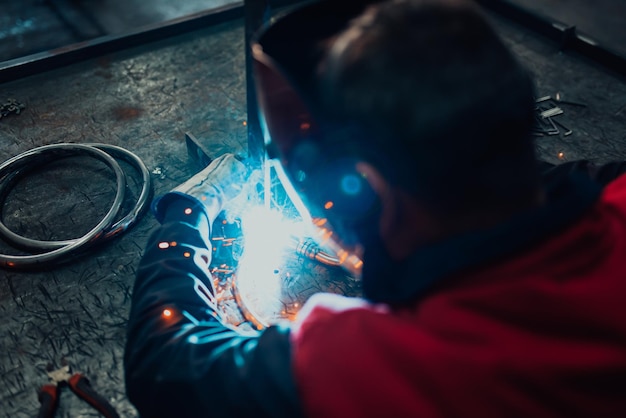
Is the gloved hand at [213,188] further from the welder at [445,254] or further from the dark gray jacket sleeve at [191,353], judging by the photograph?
the welder at [445,254]

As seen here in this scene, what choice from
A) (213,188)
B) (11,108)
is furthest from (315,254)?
(11,108)

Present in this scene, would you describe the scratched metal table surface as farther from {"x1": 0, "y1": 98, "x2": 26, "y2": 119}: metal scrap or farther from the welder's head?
the welder's head

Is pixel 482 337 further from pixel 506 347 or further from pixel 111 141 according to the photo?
pixel 111 141

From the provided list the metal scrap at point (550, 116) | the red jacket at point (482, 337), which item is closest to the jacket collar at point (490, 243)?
the red jacket at point (482, 337)

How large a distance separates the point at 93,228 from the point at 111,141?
65 centimetres

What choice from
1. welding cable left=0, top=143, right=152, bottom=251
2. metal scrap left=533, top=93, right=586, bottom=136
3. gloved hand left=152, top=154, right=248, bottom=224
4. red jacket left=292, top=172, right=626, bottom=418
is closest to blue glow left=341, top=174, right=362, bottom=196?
red jacket left=292, top=172, right=626, bottom=418

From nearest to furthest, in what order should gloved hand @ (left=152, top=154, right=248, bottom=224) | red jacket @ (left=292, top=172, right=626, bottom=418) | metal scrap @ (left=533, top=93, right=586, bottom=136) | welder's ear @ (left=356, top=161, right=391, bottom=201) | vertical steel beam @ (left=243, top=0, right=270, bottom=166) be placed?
red jacket @ (left=292, top=172, right=626, bottom=418) → welder's ear @ (left=356, top=161, right=391, bottom=201) → vertical steel beam @ (left=243, top=0, right=270, bottom=166) → gloved hand @ (left=152, top=154, right=248, bottom=224) → metal scrap @ (left=533, top=93, right=586, bottom=136)

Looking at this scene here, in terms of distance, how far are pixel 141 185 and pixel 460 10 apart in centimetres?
183

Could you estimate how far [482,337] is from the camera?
892 mm

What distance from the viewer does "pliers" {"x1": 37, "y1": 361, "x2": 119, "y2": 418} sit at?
156 centimetres

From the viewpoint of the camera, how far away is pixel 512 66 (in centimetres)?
96

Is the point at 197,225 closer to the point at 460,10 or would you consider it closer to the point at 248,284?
the point at 248,284

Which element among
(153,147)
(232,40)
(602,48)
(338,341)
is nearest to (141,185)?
(153,147)

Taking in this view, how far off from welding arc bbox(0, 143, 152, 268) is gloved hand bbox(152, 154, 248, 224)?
0.34 meters
